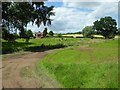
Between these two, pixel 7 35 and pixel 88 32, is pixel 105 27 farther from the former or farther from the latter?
pixel 7 35

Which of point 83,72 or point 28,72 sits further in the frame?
point 28,72

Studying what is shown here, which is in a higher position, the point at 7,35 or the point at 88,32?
the point at 88,32

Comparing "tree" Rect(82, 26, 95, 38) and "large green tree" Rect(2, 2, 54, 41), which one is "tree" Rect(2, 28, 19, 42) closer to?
"large green tree" Rect(2, 2, 54, 41)

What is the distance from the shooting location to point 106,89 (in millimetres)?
17188

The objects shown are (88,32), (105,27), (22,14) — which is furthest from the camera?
(105,27)

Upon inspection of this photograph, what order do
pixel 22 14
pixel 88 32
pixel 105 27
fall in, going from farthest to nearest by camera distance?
1. pixel 105 27
2. pixel 88 32
3. pixel 22 14

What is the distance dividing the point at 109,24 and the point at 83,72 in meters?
172

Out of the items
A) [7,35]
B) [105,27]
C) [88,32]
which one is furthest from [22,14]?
[105,27]

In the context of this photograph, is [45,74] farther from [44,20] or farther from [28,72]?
[44,20]

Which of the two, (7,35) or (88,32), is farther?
(88,32)

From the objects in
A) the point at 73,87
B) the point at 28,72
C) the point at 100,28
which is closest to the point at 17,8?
the point at 28,72

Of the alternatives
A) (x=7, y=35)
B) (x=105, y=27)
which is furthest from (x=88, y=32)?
(x=7, y=35)

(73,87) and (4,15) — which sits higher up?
(4,15)

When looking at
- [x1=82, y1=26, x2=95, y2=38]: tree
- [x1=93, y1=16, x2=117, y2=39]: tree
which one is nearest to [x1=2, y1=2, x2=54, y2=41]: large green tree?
[x1=82, y1=26, x2=95, y2=38]: tree
